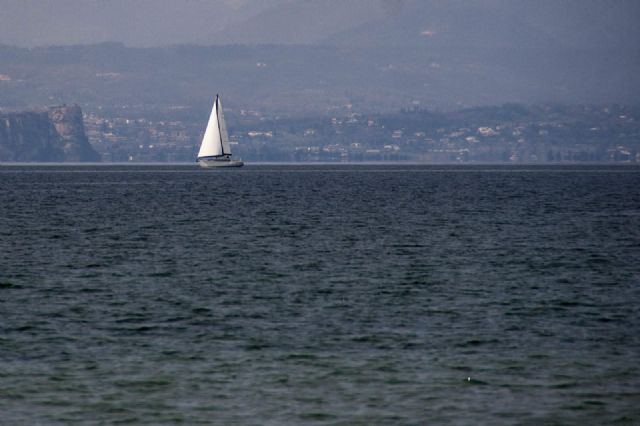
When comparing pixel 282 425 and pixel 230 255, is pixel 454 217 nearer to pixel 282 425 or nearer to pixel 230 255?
pixel 230 255

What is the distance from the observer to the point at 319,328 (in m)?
38.2

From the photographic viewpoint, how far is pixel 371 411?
2711 cm

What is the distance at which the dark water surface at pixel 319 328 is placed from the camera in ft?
90.9

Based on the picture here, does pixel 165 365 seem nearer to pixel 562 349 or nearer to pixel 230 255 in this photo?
pixel 562 349

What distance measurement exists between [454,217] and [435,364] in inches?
2806

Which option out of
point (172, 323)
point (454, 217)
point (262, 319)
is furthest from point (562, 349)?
point (454, 217)

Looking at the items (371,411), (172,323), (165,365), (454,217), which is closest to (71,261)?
(172,323)

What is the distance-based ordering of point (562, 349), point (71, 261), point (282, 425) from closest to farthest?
point (282, 425) < point (562, 349) < point (71, 261)

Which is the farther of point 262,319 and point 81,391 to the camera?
point 262,319

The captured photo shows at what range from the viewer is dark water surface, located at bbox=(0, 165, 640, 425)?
27719mm

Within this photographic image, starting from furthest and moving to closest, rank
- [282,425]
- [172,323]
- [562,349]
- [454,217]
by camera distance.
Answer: [454,217] < [172,323] < [562,349] < [282,425]

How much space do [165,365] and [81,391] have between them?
3.52m

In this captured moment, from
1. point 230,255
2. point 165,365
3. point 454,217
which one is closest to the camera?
point 165,365

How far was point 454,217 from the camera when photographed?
10269cm
